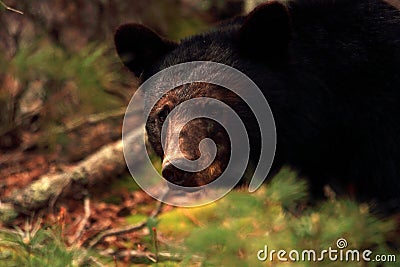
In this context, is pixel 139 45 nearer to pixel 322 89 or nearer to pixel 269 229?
pixel 322 89

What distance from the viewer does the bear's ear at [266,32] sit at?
3.41m

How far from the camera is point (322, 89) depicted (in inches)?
146

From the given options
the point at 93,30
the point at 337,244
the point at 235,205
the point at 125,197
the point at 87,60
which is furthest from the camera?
the point at 93,30

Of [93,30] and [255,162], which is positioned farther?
[93,30]

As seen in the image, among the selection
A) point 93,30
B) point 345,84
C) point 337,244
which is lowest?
point 337,244

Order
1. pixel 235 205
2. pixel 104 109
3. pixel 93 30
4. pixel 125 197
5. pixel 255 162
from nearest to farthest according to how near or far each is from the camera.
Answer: pixel 235 205 < pixel 255 162 < pixel 125 197 < pixel 104 109 < pixel 93 30

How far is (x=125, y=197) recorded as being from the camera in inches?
223

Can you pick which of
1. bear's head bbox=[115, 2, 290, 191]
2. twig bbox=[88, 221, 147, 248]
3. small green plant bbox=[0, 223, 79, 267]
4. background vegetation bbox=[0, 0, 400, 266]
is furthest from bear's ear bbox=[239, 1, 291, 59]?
twig bbox=[88, 221, 147, 248]

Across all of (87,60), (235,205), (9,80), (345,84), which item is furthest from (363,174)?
(9,80)

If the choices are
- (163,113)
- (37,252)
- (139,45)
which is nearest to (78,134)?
(139,45)

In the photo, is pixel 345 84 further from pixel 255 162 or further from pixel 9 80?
pixel 9 80

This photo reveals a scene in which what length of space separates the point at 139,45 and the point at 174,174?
1.02 m

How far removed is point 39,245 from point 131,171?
2245 mm

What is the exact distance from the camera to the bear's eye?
3625 mm
